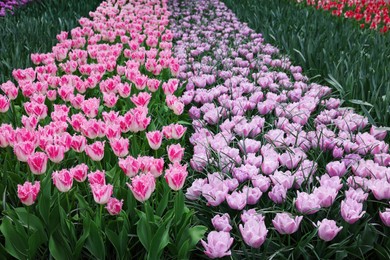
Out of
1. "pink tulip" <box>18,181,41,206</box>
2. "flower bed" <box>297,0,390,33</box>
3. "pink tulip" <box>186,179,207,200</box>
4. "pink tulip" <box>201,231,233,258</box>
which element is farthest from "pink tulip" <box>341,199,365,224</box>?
"flower bed" <box>297,0,390,33</box>

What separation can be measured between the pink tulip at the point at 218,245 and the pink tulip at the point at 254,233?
0.17 ft

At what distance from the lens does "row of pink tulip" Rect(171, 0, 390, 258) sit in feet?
4.82

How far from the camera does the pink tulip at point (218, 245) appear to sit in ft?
4.40

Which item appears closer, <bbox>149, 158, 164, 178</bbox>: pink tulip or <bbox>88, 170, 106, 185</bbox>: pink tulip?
<bbox>88, 170, 106, 185</bbox>: pink tulip

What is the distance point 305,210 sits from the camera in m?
1.50

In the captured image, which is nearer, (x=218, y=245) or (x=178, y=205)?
(x=218, y=245)

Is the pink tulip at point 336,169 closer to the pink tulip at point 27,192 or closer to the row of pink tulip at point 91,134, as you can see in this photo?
the row of pink tulip at point 91,134

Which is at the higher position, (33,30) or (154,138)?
(154,138)

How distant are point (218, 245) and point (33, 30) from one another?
394cm

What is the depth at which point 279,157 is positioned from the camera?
1.87 meters

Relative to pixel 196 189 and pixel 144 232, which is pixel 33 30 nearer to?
pixel 196 189

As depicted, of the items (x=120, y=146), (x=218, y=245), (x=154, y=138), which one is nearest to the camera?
(x=218, y=245)

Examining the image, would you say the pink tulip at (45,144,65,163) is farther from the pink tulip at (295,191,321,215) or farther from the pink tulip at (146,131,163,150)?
the pink tulip at (295,191,321,215)

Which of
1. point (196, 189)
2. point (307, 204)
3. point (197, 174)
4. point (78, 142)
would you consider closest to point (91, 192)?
point (78, 142)
